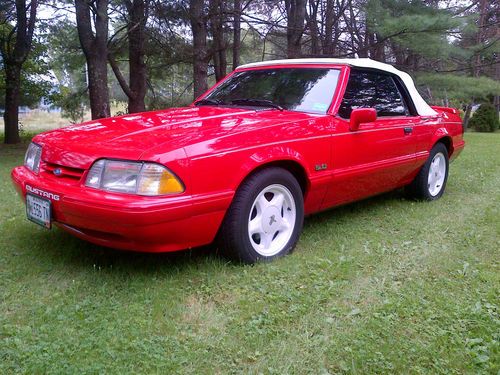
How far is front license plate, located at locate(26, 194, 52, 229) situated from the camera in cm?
302

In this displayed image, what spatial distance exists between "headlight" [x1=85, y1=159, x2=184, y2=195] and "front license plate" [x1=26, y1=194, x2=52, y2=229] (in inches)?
15.4

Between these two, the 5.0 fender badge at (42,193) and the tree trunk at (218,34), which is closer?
the 5.0 fender badge at (42,193)

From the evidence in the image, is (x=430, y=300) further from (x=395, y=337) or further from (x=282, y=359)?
(x=282, y=359)

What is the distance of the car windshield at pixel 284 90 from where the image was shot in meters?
3.99

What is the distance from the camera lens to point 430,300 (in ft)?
9.24

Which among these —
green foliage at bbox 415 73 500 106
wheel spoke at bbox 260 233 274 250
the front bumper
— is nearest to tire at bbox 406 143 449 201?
wheel spoke at bbox 260 233 274 250

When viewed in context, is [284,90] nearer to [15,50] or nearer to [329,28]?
[329,28]

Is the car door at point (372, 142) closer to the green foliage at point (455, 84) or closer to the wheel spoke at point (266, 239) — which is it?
the wheel spoke at point (266, 239)

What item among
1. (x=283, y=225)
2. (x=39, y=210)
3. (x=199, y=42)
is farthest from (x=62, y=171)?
(x=199, y=42)

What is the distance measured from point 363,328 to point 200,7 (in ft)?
30.1

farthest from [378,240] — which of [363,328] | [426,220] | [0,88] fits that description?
[0,88]

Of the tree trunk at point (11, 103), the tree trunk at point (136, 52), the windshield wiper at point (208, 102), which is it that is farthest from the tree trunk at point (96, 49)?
the tree trunk at point (11, 103)

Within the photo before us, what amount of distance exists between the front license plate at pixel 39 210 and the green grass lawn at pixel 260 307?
0.34 m

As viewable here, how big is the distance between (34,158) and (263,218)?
1678 millimetres
